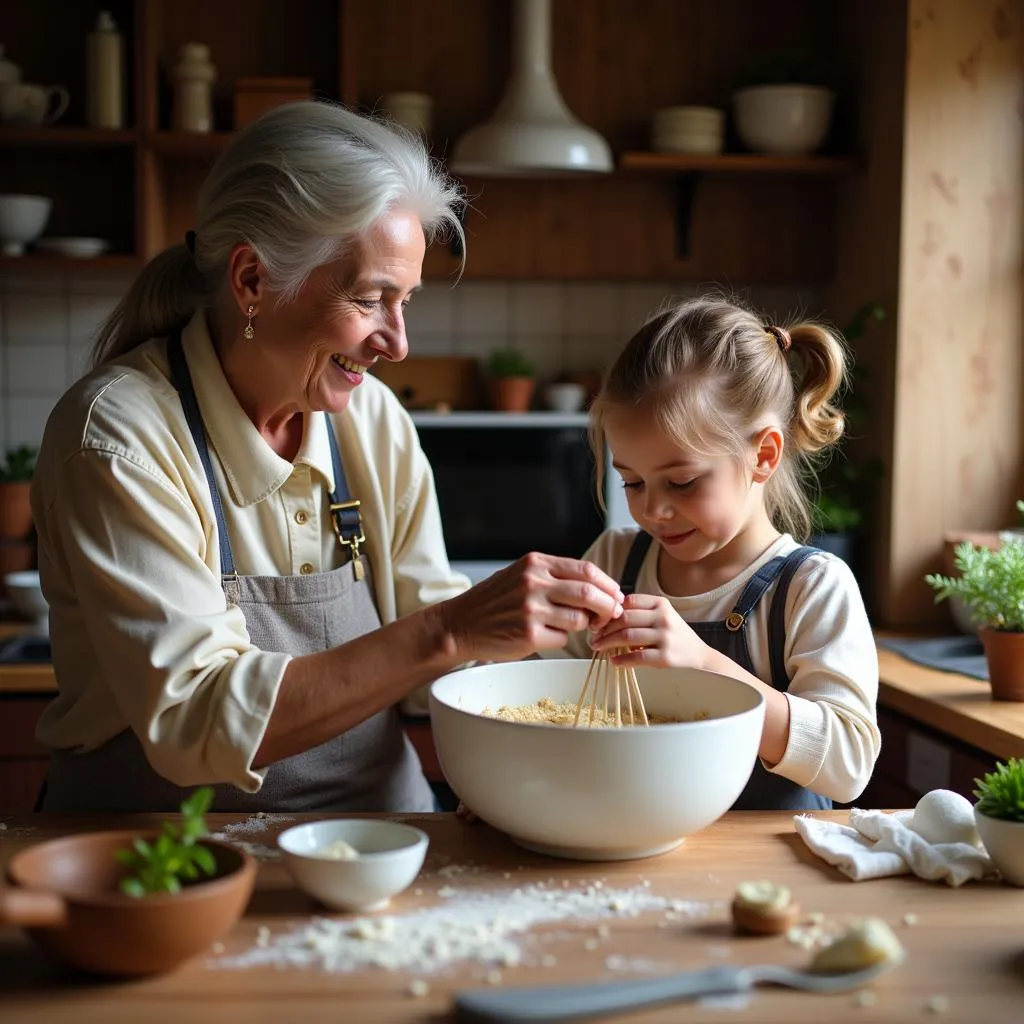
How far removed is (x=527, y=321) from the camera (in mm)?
3223

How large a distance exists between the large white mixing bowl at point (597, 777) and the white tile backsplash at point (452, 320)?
2110mm

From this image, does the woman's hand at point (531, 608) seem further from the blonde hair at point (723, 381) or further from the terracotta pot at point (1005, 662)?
the terracotta pot at point (1005, 662)

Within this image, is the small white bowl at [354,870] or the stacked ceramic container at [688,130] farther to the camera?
the stacked ceramic container at [688,130]

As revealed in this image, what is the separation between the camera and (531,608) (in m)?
1.23

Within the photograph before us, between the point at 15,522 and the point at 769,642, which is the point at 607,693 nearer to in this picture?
the point at 769,642

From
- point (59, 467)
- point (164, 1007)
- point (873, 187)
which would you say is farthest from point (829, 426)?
point (873, 187)

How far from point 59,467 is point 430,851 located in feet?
1.77

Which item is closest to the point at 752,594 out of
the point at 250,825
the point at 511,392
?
the point at 250,825

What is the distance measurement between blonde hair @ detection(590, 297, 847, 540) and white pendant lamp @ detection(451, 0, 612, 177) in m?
1.10

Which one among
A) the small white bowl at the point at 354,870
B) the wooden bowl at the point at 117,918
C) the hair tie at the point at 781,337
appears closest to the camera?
the wooden bowl at the point at 117,918

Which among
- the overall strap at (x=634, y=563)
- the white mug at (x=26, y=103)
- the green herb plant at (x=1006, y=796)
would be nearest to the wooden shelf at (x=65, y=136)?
the white mug at (x=26, y=103)

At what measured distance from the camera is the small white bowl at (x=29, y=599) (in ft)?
8.55

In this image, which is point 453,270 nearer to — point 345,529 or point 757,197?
point 757,197

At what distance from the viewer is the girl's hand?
124 centimetres
